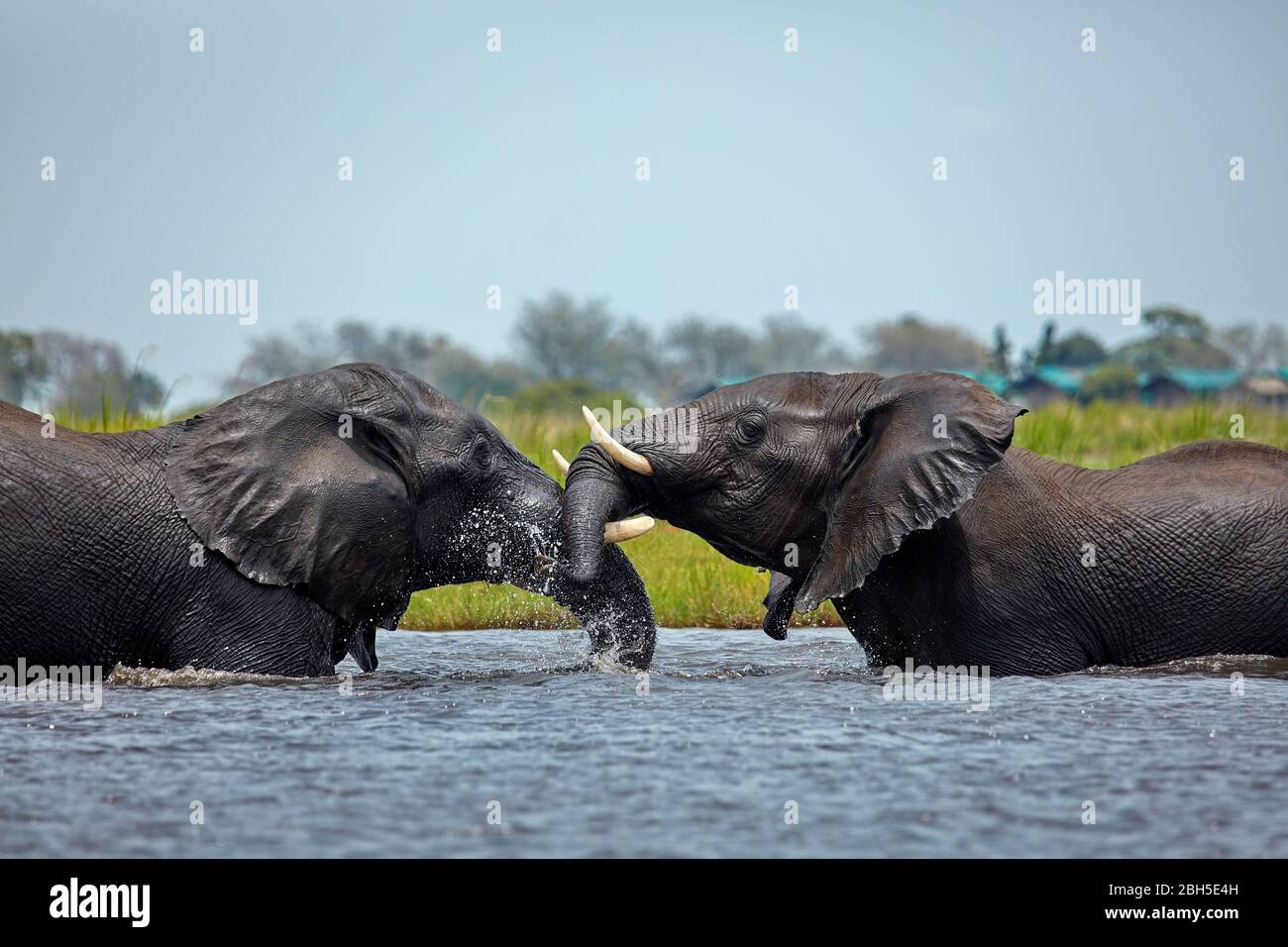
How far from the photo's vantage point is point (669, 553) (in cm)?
1575

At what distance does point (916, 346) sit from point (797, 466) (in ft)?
332

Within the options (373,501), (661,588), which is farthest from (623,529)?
(661,588)

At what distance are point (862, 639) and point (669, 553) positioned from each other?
21.0 ft

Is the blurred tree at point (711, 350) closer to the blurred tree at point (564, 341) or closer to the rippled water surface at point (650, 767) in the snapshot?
the blurred tree at point (564, 341)

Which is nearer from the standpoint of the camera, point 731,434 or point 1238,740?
point 1238,740

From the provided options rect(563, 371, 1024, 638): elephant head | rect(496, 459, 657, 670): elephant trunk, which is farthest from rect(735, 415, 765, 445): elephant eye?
rect(496, 459, 657, 670): elephant trunk

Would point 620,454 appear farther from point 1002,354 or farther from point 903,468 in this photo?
point 1002,354

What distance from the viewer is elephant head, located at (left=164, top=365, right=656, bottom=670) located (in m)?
9.11

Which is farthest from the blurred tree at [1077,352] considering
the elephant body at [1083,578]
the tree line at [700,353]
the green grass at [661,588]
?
the elephant body at [1083,578]
